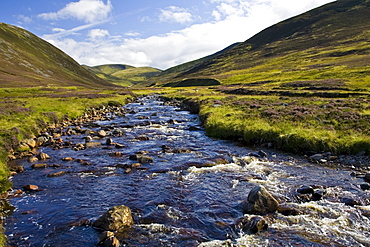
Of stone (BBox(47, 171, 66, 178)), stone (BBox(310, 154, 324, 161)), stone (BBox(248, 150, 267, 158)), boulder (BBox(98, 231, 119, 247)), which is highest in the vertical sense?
stone (BBox(47, 171, 66, 178))

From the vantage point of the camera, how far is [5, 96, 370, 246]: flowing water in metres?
11.8

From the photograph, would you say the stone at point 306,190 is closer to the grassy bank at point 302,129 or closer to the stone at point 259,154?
the stone at point 259,154

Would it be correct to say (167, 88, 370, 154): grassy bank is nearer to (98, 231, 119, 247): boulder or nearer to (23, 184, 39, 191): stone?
(98, 231, 119, 247): boulder

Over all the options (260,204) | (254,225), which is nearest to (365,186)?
(260,204)

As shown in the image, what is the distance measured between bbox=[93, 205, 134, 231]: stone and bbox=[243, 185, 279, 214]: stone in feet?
20.1

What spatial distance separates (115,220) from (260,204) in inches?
294

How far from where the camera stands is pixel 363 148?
20797 mm

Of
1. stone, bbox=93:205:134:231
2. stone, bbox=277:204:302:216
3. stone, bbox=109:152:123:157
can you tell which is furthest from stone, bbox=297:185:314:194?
stone, bbox=109:152:123:157

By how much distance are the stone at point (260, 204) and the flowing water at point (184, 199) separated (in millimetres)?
509

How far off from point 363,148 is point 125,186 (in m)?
18.8

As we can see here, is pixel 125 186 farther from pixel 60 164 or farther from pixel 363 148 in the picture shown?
pixel 363 148

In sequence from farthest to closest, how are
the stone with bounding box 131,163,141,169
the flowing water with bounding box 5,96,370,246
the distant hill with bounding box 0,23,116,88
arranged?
the distant hill with bounding box 0,23,116,88, the stone with bounding box 131,163,141,169, the flowing water with bounding box 5,96,370,246

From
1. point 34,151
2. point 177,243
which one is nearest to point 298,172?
point 177,243

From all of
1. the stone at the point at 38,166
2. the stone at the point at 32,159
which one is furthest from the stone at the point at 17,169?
the stone at the point at 32,159
